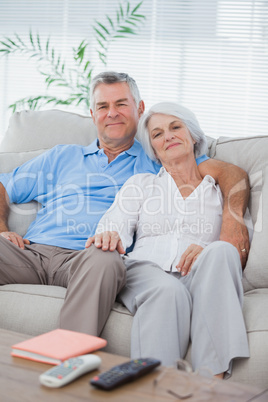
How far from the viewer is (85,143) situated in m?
2.63

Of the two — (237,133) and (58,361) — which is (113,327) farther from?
(237,133)

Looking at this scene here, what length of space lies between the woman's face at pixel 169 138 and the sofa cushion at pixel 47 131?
450 millimetres

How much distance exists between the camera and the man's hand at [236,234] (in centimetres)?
204

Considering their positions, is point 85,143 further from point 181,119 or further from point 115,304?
point 115,304

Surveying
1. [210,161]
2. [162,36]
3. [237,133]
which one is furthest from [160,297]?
[162,36]

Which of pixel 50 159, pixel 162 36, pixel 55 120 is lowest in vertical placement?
pixel 50 159

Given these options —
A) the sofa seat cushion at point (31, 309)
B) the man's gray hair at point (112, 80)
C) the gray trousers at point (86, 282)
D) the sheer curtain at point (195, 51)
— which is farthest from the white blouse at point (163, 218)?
the sheer curtain at point (195, 51)

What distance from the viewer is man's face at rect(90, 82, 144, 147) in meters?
2.44

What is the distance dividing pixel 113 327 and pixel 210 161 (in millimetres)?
908

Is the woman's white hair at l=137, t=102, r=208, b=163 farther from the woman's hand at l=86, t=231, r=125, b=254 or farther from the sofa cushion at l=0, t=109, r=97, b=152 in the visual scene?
the woman's hand at l=86, t=231, r=125, b=254

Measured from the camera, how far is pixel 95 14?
4340mm

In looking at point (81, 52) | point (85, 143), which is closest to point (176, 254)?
point (85, 143)

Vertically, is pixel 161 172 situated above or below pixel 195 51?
below

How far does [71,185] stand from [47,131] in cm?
41
